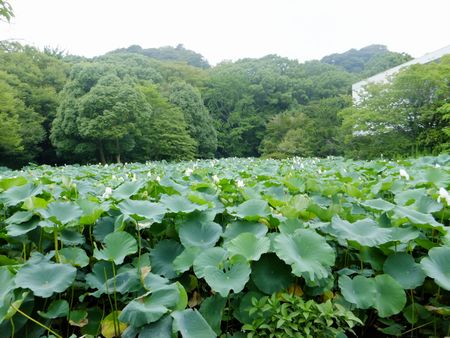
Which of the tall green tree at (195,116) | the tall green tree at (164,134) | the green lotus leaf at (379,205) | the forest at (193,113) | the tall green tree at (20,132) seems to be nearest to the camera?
the green lotus leaf at (379,205)

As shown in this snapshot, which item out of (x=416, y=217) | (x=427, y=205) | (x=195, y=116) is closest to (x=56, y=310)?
(x=416, y=217)

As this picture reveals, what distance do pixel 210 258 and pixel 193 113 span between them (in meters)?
27.1

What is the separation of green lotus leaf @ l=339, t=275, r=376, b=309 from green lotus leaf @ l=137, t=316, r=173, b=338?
21.5 inches

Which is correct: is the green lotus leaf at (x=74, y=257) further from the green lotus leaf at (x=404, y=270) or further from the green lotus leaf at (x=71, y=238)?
the green lotus leaf at (x=404, y=270)

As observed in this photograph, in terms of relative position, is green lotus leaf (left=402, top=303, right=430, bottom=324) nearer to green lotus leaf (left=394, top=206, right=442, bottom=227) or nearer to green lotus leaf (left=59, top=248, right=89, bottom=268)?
green lotus leaf (left=394, top=206, right=442, bottom=227)

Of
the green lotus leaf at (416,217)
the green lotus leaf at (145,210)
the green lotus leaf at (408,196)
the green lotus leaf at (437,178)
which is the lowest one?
the green lotus leaf at (437,178)

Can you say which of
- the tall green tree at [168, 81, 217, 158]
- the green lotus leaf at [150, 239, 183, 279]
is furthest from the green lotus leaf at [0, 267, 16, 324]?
the tall green tree at [168, 81, 217, 158]

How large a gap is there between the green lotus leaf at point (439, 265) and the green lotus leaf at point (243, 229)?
0.54m

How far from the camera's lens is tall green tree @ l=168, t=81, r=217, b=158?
27.2 meters

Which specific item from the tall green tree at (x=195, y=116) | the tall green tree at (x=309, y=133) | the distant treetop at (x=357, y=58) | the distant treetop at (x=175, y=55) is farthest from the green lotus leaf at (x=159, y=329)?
the distant treetop at (x=175, y=55)

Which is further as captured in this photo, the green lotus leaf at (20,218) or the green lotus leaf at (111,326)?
the green lotus leaf at (20,218)

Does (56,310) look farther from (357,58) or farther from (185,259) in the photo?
(357,58)

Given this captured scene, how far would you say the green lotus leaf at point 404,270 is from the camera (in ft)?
3.78

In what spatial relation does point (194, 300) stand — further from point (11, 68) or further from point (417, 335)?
point (11, 68)
